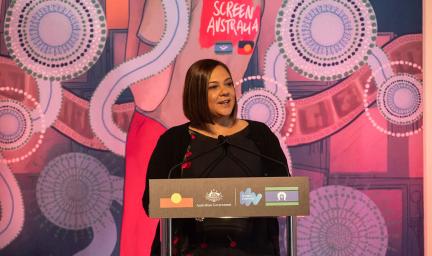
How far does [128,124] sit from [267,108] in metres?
0.88

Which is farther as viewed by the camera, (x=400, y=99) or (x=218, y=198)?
(x=400, y=99)

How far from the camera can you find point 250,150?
97.1 inches

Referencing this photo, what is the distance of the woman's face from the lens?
2.55 metres

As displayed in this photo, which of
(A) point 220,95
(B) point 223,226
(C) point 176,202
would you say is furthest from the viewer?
(A) point 220,95

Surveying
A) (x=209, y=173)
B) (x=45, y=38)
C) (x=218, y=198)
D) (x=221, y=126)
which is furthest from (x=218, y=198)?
(x=45, y=38)

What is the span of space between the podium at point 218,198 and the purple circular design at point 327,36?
5.59 feet

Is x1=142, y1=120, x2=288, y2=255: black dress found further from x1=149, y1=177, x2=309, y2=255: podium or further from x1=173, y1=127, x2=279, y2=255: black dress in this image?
x1=149, y1=177, x2=309, y2=255: podium

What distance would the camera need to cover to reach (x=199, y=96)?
2574 mm

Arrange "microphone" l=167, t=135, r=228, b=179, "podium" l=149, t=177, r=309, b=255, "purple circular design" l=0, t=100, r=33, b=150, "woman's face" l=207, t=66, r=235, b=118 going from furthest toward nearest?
"purple circular design" l=0, t=100, r=33, b=150, "woman's face" l=207, t=66, r=235, b=118, "microphone" l=167, t=135, r=228, b=179, "podium" l=149, t=177, r=309, b=255

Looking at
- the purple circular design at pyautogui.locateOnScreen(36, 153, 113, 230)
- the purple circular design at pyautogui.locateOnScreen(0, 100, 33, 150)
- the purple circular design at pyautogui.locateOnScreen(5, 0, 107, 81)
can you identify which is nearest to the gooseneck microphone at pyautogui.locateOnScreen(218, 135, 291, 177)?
the purple circular design at pyautogui.locateOnScreen(36, 153, 113, 230)

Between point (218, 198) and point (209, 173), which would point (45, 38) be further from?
point (218, 198)

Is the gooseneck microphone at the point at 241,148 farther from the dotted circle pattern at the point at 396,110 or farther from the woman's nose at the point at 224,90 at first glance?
the dotted circle pattern at the point at 396,110

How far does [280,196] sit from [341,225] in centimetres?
171

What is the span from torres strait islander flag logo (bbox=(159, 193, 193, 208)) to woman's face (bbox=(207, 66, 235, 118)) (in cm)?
64
